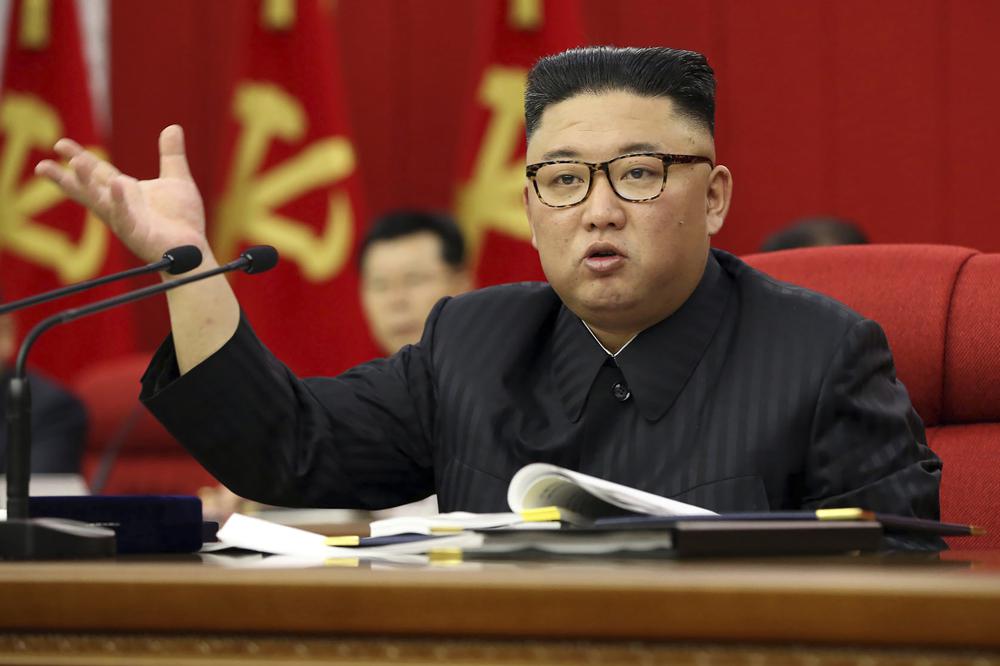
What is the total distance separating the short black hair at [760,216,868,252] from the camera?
2.92m

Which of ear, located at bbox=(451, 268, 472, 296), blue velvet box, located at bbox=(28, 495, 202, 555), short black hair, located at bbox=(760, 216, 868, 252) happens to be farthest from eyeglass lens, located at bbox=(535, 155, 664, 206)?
ear, located at bbox=(451, 268, 472, 296)

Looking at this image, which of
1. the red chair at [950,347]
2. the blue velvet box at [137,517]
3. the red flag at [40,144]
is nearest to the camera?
the blue velvet box at [137,517]

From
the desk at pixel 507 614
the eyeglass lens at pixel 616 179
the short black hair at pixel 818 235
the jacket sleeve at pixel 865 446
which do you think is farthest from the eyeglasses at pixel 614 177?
the short black hair at pixel 818 235

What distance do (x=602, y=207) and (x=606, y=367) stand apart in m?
0.18

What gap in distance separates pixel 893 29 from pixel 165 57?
7.43 ft

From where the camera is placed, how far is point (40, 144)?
13.0 feet

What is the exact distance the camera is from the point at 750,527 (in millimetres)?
863

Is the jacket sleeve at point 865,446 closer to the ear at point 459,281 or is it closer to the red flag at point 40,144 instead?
the ear at point 459,281

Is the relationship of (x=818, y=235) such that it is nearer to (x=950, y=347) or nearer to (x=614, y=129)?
(x=950, y=347)

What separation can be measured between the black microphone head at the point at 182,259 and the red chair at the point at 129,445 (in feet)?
7.90

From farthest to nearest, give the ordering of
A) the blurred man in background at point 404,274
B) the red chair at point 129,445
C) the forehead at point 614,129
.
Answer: the red chair at point 129,445, the blurred man in background at point 404,274, the forehead at point 614,129

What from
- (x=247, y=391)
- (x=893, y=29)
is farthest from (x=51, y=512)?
(x=893, y=29)

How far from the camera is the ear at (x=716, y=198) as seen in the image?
56.4 inches

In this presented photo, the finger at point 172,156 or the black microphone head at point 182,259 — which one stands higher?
the finger at point 172,156
